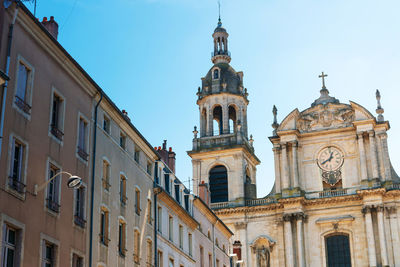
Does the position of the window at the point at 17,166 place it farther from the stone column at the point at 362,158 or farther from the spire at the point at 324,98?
the spire at the point at 324,98

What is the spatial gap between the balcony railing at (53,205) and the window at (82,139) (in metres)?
2.53

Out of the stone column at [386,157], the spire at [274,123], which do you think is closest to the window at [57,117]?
the stone column at [386,157]

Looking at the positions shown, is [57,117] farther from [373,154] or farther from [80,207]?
[373,154]

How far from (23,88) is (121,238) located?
26.1ft

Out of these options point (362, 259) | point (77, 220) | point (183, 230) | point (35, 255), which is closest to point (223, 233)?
point (183, 230)

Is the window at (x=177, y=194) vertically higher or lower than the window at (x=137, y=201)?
higher

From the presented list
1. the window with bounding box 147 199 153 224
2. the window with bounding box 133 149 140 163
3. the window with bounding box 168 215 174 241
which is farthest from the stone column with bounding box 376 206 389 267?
the window with bounding box 133 149 140 163

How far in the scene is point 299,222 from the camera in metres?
49.0

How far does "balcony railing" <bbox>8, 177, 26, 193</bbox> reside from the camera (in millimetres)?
16766

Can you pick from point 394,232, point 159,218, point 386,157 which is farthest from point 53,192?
point 386,157

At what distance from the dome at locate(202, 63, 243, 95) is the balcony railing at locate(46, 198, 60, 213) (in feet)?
125

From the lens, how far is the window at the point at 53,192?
61.3ft

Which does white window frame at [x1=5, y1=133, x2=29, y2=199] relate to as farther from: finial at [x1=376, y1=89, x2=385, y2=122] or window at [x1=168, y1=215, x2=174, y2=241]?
finial at [x1=376, y1=89, x2=385, y2=122]

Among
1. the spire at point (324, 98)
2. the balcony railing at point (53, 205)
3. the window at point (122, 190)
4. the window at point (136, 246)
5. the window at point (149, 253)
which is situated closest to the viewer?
the balcony railing at point (53, 205)
